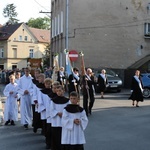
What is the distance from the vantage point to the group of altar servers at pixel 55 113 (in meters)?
6.78

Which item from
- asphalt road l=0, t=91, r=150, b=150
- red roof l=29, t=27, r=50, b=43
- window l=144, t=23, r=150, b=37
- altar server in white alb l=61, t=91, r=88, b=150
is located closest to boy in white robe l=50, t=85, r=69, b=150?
altar server in white alb l=61, t=91, r=88, b=150

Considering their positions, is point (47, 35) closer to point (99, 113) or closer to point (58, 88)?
point (99, 113)

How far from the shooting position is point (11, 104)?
12609 mm

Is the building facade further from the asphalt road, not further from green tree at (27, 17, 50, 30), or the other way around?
green tree at (27, 17, 50, 30)

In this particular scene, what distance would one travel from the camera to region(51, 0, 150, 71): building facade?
33.9m

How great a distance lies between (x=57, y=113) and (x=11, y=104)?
17.5 feet

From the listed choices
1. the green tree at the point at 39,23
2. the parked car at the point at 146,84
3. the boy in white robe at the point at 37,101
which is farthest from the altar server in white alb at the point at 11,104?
the green tree at the point at 39,23

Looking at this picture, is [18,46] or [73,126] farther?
[18,46]

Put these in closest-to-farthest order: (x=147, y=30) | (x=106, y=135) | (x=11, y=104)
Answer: (x=106, y=135) → (x=11, y=104) → (x=147, y=30)

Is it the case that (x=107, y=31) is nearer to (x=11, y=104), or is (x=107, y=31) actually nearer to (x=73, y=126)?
(x=11, y=104)

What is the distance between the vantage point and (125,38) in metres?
35.6

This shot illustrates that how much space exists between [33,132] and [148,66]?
22819mm

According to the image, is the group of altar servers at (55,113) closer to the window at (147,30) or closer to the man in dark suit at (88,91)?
the man in dark suit at (88,91)

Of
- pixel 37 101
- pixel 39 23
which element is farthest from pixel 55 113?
pixel 39 23
